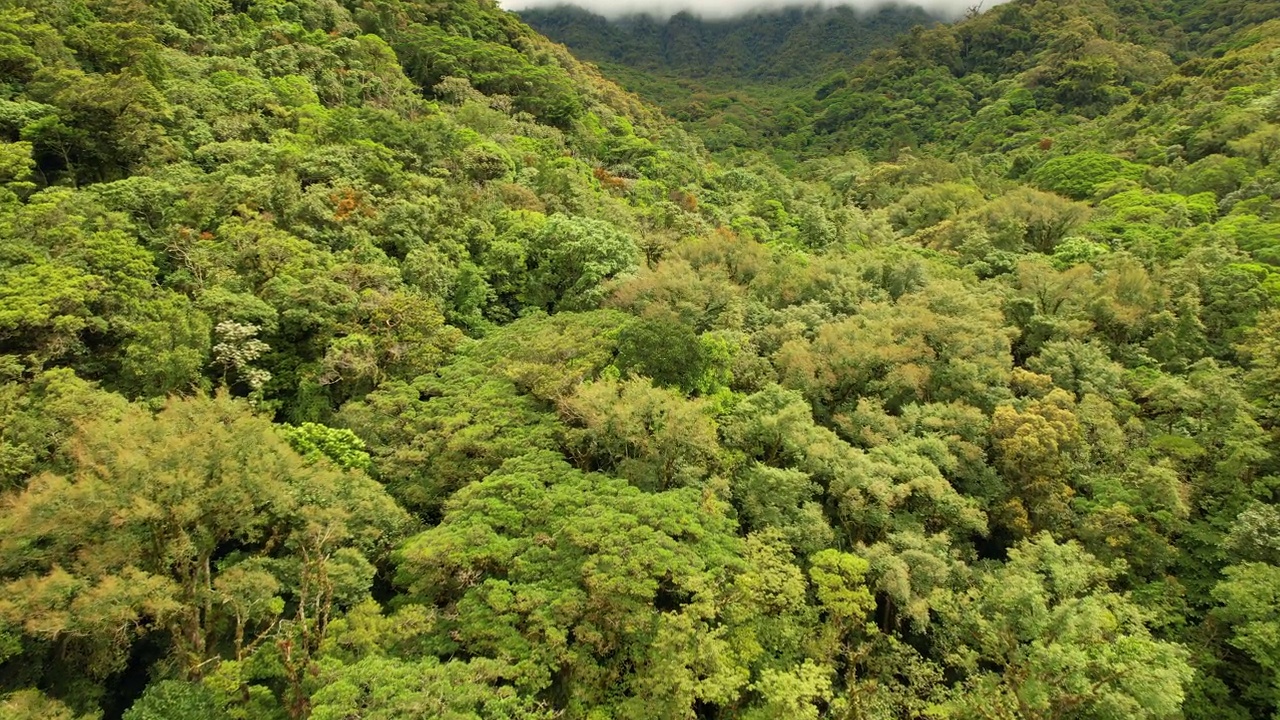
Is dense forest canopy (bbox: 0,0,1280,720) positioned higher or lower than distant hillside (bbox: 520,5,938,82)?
lower

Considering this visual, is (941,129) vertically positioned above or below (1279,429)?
above

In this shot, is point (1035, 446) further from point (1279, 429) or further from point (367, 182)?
point (367, 182)

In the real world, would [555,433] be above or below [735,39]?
below

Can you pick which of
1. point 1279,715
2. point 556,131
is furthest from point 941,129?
point 1279,715

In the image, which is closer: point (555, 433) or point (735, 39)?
point (555, 433)

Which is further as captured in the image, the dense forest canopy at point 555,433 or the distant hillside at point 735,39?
the distant hillside at point 735,39
